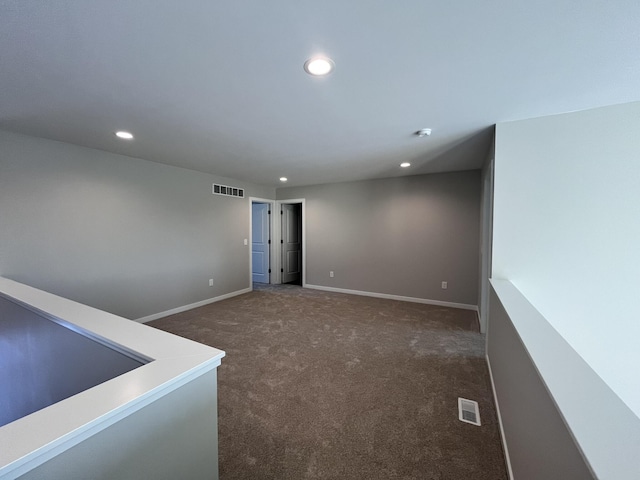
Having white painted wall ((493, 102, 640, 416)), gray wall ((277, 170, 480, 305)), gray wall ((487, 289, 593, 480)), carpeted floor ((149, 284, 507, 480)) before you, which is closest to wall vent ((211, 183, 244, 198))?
gray wall ((277, 170, 480, 305))

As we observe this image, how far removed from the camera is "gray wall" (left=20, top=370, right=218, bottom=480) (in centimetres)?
70

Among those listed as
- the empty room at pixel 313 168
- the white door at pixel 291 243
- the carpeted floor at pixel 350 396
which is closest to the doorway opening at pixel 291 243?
the white door at pixel 291 243

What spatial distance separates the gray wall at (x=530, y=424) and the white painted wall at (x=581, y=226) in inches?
29.8

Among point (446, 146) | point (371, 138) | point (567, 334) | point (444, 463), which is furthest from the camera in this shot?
point (446, 146)

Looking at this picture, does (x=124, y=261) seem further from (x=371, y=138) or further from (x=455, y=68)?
(x=455, y=68)

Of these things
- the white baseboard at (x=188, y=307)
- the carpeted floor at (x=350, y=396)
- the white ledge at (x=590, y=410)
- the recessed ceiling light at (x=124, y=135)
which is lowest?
the carpeted floor at (x=350, y=396)

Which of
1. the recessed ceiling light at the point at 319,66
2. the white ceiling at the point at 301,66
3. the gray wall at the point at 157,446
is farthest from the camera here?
the recessed ceiling light at the point at 319,66

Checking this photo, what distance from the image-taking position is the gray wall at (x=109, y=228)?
8.73 ft

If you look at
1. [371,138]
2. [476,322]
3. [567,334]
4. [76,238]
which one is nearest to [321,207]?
[371,138]

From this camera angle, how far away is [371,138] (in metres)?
2.74

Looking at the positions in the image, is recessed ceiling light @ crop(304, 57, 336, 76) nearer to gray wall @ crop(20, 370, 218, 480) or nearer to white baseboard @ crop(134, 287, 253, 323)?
gray wall @ crop(20, 370, 218, 480)

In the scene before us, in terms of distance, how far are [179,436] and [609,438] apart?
51.3 inches

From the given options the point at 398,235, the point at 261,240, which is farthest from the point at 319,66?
the point at 261,240

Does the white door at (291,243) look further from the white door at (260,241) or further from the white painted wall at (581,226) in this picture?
the white painted wall at (581,226)
